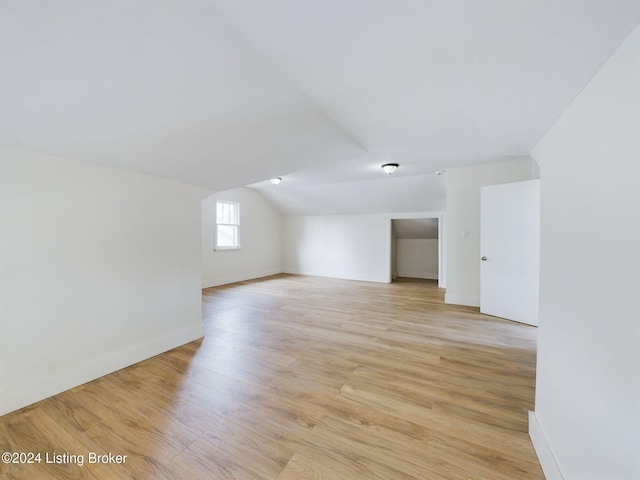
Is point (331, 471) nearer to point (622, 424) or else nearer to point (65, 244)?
point (622, 424)

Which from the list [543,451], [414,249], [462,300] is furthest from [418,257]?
[543,451]

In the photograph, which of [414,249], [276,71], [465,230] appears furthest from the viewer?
[414,249]

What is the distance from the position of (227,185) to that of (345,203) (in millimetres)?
3829

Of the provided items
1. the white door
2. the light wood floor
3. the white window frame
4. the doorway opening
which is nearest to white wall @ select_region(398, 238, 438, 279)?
the doorway opening

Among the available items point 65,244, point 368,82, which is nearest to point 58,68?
point 65,244

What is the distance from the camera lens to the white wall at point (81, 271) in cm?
163

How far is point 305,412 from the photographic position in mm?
1658

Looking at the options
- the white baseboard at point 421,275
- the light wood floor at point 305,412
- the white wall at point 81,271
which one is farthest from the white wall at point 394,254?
the white wall at point 81,271

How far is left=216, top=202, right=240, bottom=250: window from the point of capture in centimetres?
588

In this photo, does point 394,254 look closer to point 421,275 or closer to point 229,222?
point 421,275

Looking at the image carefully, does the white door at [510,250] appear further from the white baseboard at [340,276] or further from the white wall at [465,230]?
the white baseboard at [340,276]

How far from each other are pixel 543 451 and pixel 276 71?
2.49m

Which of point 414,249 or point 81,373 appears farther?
point 414,249

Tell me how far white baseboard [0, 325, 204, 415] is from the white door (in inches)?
162
